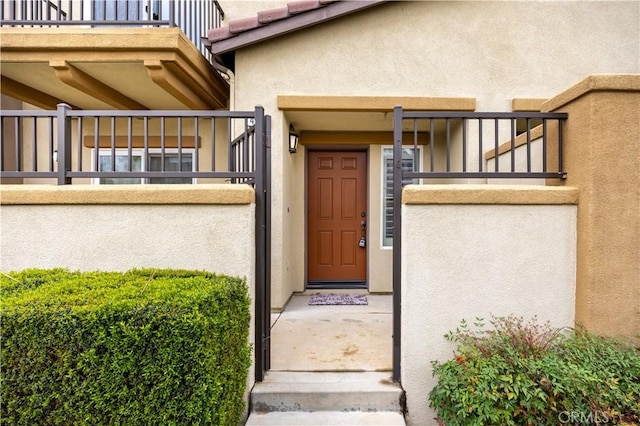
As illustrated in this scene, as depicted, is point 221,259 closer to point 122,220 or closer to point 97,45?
point 122,220

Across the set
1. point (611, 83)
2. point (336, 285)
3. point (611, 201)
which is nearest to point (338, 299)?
point (336, 285)

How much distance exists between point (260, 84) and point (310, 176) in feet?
6.70

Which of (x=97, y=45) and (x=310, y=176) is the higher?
(x=97, y=45)

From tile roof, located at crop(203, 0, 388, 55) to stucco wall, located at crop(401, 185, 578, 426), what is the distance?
3.06 m

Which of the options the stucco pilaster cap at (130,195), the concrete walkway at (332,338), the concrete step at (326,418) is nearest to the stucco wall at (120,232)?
the stucco pilaster cap at (130,195)

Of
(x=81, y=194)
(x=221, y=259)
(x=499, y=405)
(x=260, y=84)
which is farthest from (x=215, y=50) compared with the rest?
(x=499, y=405)

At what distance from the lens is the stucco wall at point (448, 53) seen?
191 inches

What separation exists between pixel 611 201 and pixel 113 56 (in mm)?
5349

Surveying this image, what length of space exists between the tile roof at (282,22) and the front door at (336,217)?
228 cm

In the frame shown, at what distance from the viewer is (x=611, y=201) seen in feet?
9.03

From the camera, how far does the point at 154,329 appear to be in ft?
6.66

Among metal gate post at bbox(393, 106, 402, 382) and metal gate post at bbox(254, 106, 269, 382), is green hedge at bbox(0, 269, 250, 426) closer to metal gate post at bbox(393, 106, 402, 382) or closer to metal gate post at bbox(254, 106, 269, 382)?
metal gate post at bbox(254, 106, 269, 382)

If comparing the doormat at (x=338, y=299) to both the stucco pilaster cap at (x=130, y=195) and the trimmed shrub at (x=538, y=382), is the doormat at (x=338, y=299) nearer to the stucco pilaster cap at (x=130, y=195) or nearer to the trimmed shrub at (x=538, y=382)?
the trimmed shrub at (x=538, y=382)

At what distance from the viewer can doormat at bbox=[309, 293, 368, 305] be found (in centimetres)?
544
